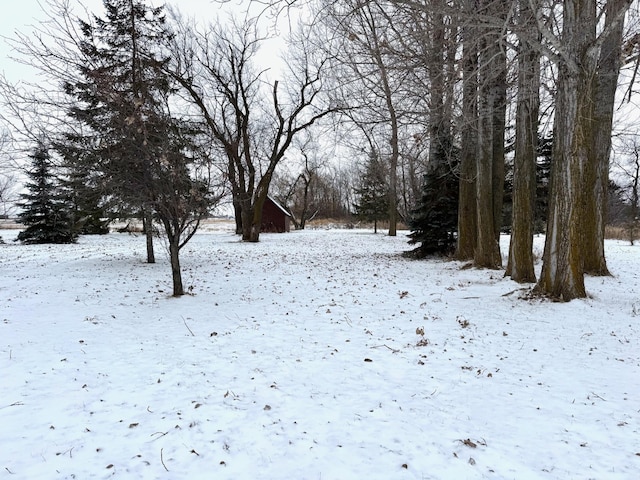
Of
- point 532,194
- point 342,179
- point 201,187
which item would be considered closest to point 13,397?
point 201,187

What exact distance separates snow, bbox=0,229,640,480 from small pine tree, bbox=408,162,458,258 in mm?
5507

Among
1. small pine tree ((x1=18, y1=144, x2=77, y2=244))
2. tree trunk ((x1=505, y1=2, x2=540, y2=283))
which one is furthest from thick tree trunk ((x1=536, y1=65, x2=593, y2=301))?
small pine tree ((x1=18, y1=144, x2=77, y2=244))

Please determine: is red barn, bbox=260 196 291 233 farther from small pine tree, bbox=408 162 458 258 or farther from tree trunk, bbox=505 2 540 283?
tree trunk, bbox=505 2 540 283

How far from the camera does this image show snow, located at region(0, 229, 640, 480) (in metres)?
2.44

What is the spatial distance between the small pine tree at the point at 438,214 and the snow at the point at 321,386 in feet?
18.1

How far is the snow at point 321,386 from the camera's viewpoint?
2.44 m

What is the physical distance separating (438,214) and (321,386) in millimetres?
9823

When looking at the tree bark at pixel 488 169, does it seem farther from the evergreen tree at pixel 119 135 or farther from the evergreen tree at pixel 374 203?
the evergreen tree at pixel 374 203

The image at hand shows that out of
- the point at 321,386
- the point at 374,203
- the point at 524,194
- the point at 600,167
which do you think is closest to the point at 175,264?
the point at 321,386

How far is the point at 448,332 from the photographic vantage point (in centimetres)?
506

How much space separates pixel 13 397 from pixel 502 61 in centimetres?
949

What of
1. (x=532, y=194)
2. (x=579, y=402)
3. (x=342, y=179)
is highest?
(x=342, y=179)

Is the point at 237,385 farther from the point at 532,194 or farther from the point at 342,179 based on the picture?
the point at 342,179

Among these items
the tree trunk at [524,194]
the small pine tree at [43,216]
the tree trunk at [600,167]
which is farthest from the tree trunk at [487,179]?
the small pine tree at [43,216]
